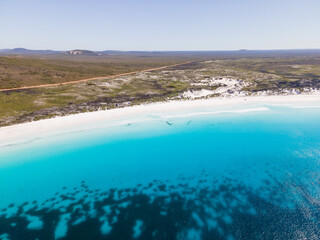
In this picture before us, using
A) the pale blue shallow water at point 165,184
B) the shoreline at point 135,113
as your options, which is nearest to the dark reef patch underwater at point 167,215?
the pale blue shallow water at point 165,184

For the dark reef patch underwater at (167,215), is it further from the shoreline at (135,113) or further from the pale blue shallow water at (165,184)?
the shoreline at (135,113)

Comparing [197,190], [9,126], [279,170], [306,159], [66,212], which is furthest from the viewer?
[9,126]

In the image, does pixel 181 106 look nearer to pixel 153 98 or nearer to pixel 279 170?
pixel 153 98

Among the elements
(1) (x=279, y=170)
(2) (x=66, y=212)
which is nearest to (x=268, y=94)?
(1) (x=279, y=170)

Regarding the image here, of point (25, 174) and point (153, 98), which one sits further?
point (153, 98)

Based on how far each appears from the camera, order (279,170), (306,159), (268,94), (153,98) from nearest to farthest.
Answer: (279,170), (306,159), (153,98), (268,94)

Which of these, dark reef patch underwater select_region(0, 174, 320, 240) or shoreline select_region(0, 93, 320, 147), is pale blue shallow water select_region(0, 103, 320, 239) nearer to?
dark reef patch underwater select_region(0, 174, 320, 240)
